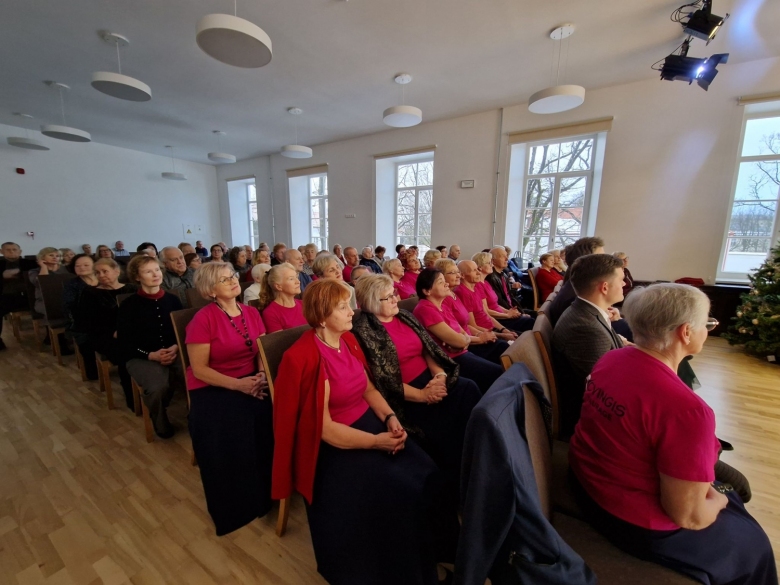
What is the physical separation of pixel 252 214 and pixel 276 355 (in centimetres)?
1111

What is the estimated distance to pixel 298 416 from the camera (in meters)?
1.23

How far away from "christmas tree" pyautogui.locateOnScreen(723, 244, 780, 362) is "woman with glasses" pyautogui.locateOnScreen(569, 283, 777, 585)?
4.08 metres

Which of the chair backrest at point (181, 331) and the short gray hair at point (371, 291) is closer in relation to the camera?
the short gray hair at point (371, 291)

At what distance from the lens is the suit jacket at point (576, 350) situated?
4.66 feet

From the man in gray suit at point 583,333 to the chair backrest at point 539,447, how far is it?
0.49 metres

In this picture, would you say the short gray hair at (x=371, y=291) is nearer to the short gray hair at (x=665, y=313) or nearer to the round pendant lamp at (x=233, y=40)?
the short gray hair at (x=665, y=313)

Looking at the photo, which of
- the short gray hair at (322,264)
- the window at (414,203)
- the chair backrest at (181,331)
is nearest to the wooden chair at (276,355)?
the chair backrest at (181,331)

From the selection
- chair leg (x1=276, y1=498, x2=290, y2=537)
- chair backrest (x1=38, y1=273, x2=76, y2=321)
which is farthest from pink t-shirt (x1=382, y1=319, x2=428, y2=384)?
chair backrest (x1=38, y1=273, x2=76, y2=321)

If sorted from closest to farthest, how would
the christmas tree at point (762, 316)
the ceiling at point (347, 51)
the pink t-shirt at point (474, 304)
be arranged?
1. the pink t-shirt at point (474, 304)
2. the ceiling at point (347, 51)
3. the christmas tree at point (762, 316)

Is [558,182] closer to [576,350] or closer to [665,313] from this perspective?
[576,350]

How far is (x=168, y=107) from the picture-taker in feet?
19.5

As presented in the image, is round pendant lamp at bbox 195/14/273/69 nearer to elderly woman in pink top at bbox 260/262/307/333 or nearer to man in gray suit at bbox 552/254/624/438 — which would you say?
elderly woman in pink top at bbox 260/262/307/333

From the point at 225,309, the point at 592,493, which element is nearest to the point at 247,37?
the point at 225,309

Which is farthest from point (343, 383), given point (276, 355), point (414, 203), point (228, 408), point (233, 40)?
point (414, 203)
